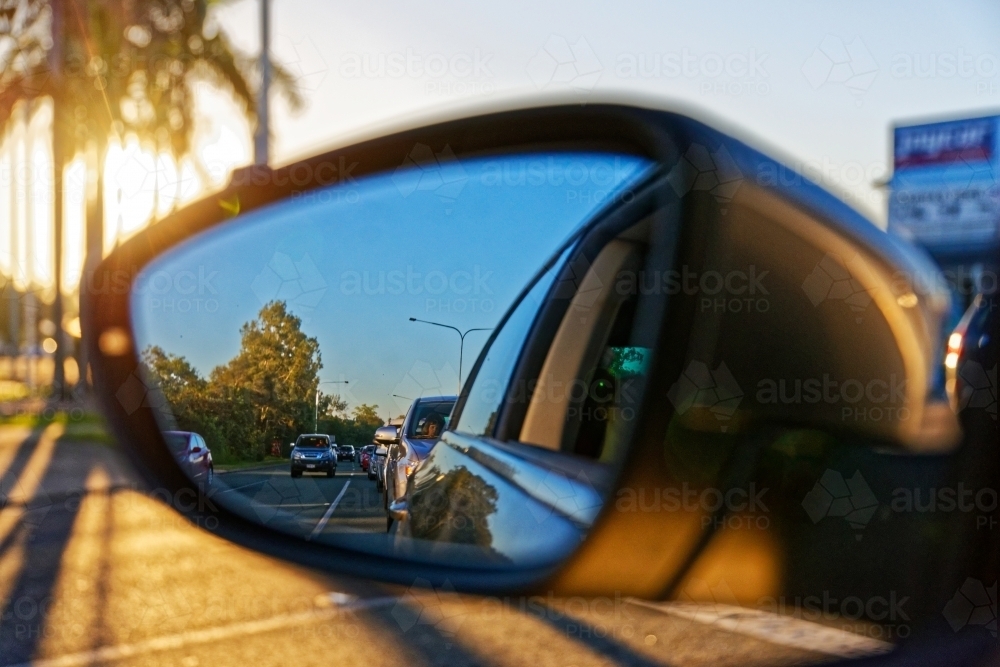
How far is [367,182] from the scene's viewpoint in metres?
1.68

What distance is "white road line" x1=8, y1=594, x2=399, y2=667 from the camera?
459 centimetres

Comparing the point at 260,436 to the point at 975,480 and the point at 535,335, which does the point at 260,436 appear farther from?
the point at 975,480

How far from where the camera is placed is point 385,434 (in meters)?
1.38

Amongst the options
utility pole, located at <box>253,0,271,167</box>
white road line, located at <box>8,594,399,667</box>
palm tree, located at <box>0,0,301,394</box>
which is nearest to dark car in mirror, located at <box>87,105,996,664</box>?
white road line, located at <box>8,594,399,667</box>

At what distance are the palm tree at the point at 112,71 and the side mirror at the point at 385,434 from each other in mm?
20237

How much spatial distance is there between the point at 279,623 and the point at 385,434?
13.4 ft

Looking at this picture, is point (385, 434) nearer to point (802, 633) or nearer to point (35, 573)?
point (802, 633)

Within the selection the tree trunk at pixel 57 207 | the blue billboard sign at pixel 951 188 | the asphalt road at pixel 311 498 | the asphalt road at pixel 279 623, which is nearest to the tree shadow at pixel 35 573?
the asphalt road at pixel 279 623

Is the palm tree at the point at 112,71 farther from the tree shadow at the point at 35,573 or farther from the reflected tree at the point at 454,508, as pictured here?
the reflected tree at the point at 454,508

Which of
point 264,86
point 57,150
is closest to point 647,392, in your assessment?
point 264,86

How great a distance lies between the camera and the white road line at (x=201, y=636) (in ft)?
15.1

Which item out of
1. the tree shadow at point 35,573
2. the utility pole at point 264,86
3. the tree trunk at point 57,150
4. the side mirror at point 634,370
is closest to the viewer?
the side mirror at point 634,370

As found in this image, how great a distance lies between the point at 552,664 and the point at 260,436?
9.49ft

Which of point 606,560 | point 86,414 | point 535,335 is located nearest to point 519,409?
point 535,335
